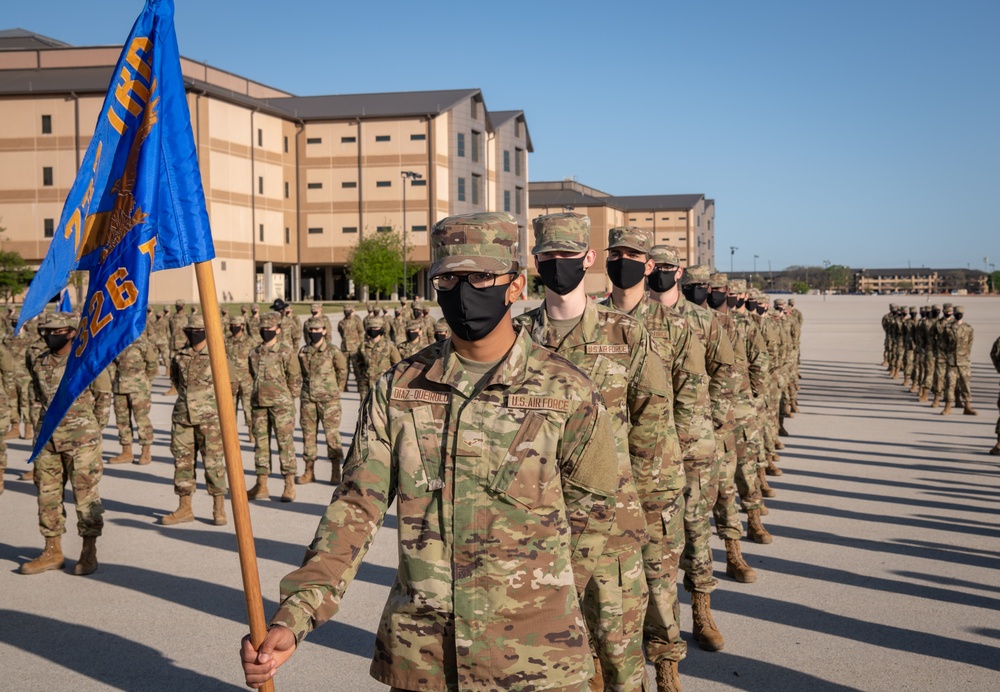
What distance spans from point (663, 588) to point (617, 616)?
1078mm

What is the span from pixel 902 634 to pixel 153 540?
6.85 metres

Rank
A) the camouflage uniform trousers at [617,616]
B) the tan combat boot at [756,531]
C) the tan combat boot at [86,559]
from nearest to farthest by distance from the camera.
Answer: the camouflage uniform trousers at [617,616], the tan combat boot at [86,559], the tan combat boot at [756,531]

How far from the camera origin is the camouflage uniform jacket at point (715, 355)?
6.43 meters

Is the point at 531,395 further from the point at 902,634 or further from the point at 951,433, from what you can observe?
the point at 951,433

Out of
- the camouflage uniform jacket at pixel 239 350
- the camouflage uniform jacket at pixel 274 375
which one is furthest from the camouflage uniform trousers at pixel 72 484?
the camouflage uniform jacket at pixel 239 350

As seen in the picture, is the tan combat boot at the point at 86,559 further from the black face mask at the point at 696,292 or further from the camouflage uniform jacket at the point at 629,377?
the black face mask at the point at 696,292

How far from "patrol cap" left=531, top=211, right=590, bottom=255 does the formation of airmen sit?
15863 millimetres

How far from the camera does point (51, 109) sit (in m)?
57.7

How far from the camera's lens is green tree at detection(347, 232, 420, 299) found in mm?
63656

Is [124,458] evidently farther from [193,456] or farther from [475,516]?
[475,516]

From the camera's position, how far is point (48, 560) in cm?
855

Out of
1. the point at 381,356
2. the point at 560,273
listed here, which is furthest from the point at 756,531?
the point at 381,356

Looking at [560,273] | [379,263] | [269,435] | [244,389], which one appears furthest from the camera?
[379,263]

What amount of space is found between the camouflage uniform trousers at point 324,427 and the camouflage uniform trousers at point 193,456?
6.38 feet
